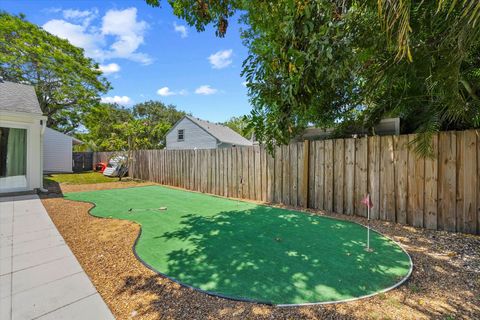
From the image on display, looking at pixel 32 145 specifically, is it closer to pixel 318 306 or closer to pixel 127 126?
pixel 127 126

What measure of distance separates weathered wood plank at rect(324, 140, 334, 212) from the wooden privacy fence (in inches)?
0.9

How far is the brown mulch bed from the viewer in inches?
79.7

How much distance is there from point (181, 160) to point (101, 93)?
15105 mm

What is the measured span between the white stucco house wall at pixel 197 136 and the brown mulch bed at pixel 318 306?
614 inches

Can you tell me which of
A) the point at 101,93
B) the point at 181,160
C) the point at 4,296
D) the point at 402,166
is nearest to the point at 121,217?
the point at 4,296

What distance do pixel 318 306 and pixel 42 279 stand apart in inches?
118

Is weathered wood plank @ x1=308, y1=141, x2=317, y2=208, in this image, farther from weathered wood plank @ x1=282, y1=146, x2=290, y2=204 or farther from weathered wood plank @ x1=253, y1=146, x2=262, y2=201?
weathered wood plank @ x1=253, y1=146, x2=262, y2=201

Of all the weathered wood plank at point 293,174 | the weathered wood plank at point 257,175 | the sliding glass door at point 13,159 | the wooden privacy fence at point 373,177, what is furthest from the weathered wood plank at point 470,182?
the sliding glass door at point 13,159

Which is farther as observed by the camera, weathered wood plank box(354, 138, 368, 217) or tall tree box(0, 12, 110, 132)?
tall tree box(0, 12, 110, 132)

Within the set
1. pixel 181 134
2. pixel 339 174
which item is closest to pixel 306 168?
pixel 339 174

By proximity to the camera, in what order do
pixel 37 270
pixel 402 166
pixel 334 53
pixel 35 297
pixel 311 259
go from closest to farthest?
pixel 334 53
pixel 35 297
pixel 37 270
pixel 311 259
pixel 402 166

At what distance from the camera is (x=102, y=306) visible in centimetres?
217

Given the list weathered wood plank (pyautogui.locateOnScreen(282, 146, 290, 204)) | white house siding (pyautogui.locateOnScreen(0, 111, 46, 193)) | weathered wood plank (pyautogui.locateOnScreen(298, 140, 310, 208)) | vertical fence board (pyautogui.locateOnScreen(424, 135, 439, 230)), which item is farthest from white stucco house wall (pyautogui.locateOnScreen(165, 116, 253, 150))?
vertical fence board (pyautogui.locateOnScreen(424, 135, 439, 230))

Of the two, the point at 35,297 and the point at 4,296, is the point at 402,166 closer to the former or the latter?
the point at 35,297
